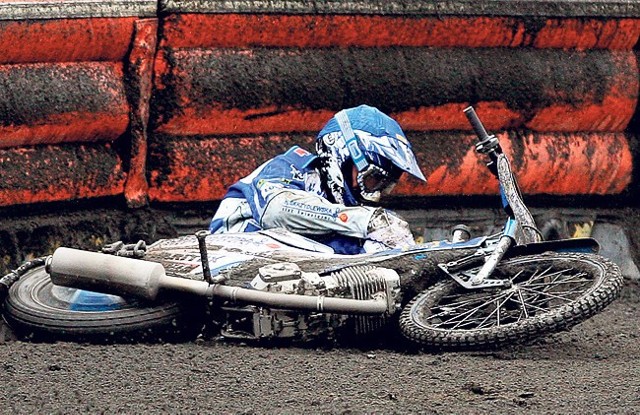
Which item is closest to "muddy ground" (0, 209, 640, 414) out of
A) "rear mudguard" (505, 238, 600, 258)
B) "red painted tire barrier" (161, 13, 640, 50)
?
"rear mudguard" (505, 238, 600, 258)

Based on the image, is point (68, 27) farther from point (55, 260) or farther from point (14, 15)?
point (55, 260)

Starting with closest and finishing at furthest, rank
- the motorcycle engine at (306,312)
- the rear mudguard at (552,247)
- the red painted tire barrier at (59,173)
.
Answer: the motorcycle engine at (306,312) < the rear mudguard at (552,247) < the red painted tire barrier at (59,173)

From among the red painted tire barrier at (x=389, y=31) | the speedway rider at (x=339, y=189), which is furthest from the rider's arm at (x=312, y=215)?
the red painted tire barrier at (x=389, y=31)

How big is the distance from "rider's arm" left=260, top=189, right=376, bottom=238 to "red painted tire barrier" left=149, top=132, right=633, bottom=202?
1.05m

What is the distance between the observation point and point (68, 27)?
673 centimetres

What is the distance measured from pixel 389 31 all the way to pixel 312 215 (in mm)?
1817

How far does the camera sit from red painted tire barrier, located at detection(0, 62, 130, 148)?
21.7 ft

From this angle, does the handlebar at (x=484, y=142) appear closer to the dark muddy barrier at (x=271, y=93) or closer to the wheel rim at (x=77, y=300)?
the dark muddy barrier at (x=271, y=93)

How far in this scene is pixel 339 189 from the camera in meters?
6.38

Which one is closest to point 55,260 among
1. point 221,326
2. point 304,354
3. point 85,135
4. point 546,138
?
point 221,326

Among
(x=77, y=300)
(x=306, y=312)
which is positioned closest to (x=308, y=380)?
(x=306, y=312)

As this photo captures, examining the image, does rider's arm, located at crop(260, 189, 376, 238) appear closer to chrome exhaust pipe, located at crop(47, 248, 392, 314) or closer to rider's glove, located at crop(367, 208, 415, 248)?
rider's glove, located at crop(367, 208, 415, 248)

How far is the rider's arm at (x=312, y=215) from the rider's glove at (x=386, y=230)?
3 cm

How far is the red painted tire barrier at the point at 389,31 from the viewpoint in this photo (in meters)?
7.13
